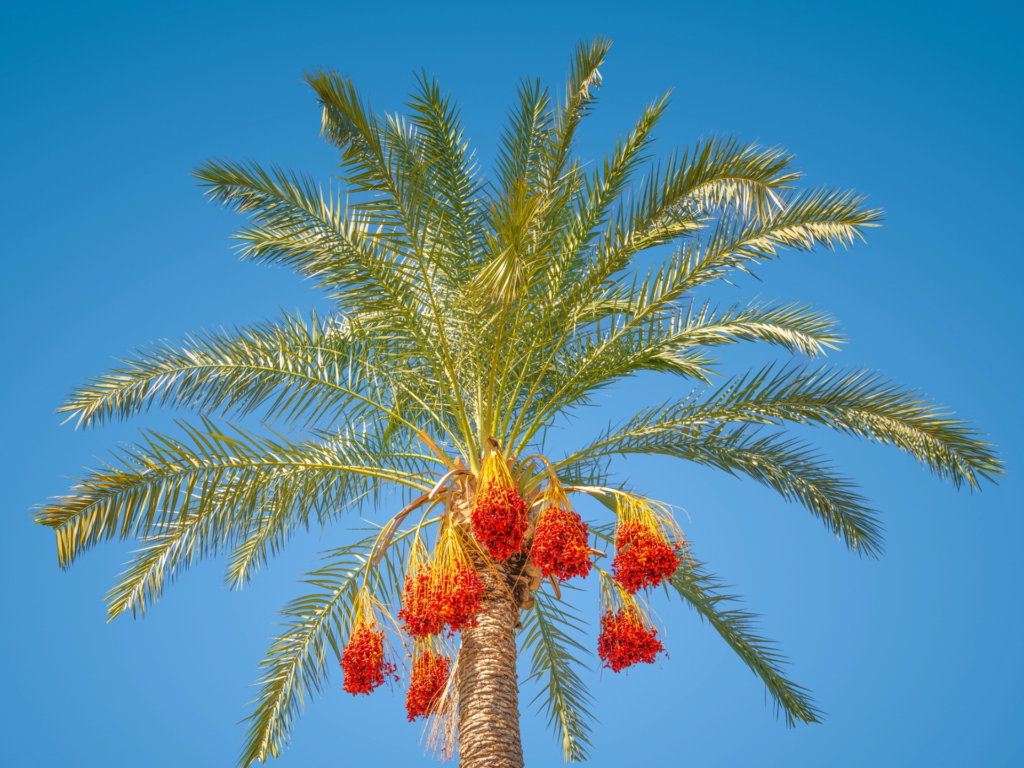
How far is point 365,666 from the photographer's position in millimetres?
6707

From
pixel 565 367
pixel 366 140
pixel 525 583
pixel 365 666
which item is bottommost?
pixel 365 666

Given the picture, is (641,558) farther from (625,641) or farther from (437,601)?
(437,601)

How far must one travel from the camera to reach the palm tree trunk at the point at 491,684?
7207 millimetres

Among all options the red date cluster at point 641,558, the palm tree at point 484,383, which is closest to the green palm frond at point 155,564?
the palm tree at point 484,383

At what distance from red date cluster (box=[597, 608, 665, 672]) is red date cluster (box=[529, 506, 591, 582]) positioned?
79 cm

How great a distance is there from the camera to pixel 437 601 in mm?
6676

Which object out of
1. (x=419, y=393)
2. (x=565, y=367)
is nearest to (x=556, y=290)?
(x=565, y=367)

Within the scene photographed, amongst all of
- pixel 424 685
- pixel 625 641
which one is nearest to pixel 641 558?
pixel 625 641

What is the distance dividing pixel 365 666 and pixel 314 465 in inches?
76.3

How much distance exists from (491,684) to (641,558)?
189 cm

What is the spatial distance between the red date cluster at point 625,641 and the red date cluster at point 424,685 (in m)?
1.40

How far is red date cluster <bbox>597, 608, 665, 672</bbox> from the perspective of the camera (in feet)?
23.6

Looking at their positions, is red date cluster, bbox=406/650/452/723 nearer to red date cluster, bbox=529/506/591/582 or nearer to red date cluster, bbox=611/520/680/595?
red date cluster, bbox=529/506/591/582

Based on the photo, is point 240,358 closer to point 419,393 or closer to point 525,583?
A: point 419,393
